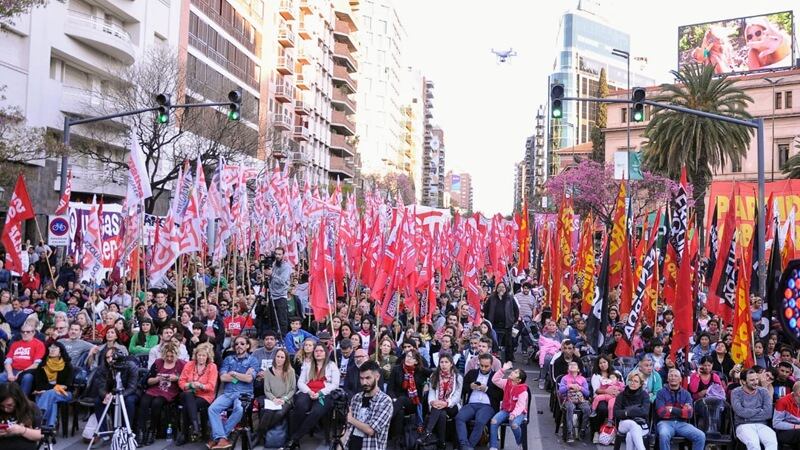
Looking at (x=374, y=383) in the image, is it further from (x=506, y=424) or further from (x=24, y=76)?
(x=24, y=76)

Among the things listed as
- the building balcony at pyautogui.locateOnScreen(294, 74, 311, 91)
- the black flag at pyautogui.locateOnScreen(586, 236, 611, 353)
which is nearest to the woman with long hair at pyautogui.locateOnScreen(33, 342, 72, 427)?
the black flag at pyautogui.locateOnScreen(586, 236, 611, 353)

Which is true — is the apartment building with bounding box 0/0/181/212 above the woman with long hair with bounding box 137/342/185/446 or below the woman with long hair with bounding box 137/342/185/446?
above

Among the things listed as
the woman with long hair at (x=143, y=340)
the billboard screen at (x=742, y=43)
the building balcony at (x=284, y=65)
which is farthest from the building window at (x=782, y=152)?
the woman with long hair at (x=143, y=340)

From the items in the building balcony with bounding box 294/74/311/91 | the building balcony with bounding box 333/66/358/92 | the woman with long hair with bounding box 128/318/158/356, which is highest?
the building balcony with bounding box 333/66/358/92

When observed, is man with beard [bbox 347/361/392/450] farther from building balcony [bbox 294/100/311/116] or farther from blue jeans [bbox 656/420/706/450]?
Answer: building balcony [bbox 294/100/311/116]

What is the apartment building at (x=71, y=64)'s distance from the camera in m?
31.8

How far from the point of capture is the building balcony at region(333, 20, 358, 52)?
8500 centimetres

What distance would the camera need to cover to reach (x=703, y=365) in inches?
458

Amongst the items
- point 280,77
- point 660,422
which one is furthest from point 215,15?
point 660,422

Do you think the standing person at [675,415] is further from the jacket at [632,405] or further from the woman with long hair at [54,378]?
the woman with long hair at [54,378]

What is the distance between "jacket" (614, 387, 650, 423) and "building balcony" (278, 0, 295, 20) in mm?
59634

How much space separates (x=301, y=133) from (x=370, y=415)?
63.6m

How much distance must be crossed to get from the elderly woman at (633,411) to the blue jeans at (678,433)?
187 millimetres

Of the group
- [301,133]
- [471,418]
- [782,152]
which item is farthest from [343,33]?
[471,418]
